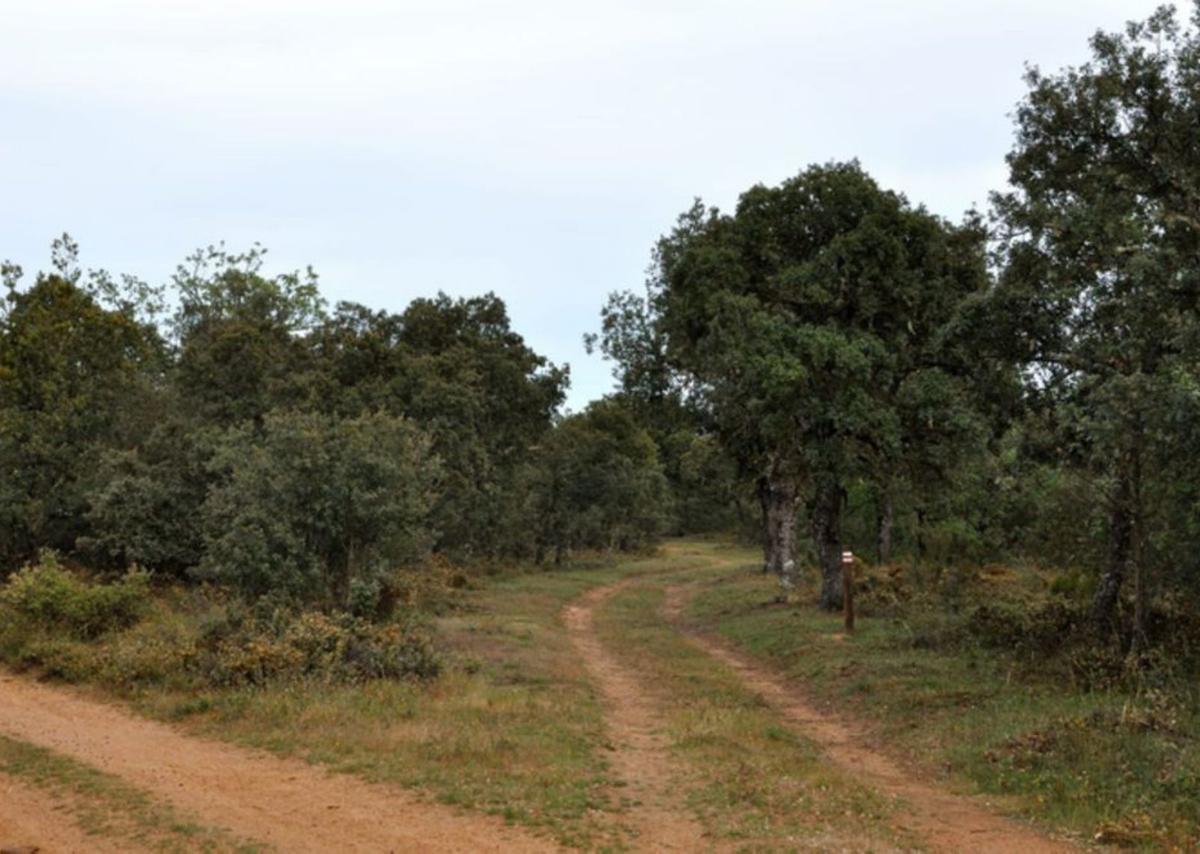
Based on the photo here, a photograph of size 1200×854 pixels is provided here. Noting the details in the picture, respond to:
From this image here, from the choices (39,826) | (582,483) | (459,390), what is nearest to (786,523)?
(459,390)

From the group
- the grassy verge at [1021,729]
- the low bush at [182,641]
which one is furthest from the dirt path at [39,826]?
the grassy verge at [1021,729]

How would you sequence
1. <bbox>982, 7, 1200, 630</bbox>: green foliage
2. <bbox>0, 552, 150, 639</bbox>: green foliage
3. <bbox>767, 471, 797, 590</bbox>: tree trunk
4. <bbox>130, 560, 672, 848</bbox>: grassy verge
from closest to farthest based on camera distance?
<bbox>130, 560, 672, 848</bbox>: grassy verge, <bbox>982, 7, 1200, 630</bbox>: green foliage, <bbox>0, 552, 150, 639</bbox>: green foliage, <bbox>767, 471, 797, 590</bbox>: tree trunk

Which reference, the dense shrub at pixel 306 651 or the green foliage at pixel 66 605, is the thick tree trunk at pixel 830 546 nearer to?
the dense shrub at pixel 306 651

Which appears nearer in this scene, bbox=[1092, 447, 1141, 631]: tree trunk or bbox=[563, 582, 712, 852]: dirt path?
bbox=[563, 582, 712, 852]: dirt path

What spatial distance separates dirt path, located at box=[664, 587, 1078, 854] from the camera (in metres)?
8.58

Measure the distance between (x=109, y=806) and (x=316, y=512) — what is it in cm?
893

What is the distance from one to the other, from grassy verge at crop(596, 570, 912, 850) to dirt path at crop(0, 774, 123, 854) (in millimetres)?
5236

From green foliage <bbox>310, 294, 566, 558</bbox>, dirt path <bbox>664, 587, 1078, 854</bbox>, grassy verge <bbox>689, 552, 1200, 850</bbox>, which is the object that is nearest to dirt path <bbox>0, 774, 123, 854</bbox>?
dirt path <bbox>664, 587, 1078, 854</bbox>

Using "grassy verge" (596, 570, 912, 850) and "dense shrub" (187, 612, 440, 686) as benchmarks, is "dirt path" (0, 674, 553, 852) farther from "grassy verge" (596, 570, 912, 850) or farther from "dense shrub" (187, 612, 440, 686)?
"grassy verge" (596, 570, 912, 850)

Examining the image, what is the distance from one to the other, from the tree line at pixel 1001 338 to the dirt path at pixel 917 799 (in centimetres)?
461

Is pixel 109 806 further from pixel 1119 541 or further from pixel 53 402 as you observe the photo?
pixel 53 402

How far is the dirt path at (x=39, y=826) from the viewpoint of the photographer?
832cm

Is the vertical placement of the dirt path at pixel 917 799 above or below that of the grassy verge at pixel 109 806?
below

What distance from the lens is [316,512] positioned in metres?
18.1
